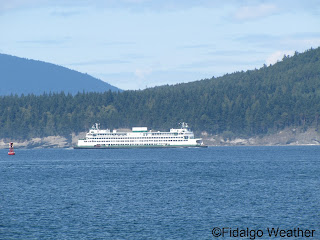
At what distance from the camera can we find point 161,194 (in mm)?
64188

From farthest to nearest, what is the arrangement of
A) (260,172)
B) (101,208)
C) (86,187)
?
(260,172)
(86,187)
(101,208)

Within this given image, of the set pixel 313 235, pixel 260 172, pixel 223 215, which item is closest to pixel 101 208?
pixel 223 215

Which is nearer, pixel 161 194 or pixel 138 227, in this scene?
pixel 138 227

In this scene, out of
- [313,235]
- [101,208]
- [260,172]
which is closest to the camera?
[313,235]

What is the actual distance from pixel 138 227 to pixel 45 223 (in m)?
7.36

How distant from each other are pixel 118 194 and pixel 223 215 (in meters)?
17.2

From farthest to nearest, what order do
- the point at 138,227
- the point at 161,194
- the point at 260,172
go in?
the point at 260,172 → the point at 161,194 → the point at 138,227

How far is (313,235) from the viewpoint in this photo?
137ft

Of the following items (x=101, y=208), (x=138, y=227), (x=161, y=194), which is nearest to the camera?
(x=138, y=227)

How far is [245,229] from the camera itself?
44.4m

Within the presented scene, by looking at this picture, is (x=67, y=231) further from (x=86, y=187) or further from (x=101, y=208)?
(x=86, y=187)

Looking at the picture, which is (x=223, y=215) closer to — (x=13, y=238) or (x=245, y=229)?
(x=245, y=229)

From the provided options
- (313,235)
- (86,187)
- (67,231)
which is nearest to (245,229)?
(313,235)

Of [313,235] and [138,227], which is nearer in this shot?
[313,235]
